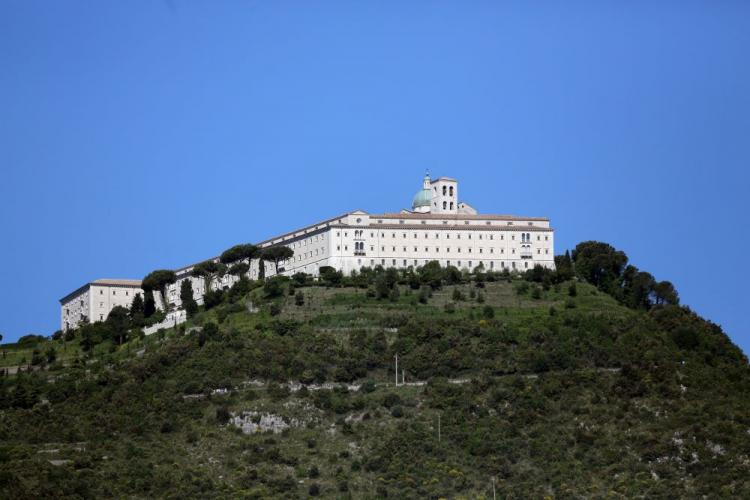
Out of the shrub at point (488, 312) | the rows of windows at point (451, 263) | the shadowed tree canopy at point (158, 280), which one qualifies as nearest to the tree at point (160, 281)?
the shadowed tree canopy at point (158, 280)

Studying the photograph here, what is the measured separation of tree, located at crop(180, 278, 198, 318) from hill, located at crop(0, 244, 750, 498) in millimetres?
931

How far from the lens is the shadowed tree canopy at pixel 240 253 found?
132m

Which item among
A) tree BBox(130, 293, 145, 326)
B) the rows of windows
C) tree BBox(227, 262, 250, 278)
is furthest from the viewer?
tree BBox(227, 262, 250, 278)

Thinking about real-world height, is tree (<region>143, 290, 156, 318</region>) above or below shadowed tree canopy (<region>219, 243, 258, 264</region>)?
below

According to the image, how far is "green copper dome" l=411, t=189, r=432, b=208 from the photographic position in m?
136

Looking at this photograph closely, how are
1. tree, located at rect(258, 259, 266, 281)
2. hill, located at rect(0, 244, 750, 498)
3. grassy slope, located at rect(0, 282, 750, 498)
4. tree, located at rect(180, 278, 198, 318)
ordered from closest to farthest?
grassy slope, located at rect(0, 282, 750, 498)
hill, located at rect(0, 244, 750, 498)
tree, located at rect(180, 278, 198, 318)
tree, located at rect(258, 259, 266, 281)

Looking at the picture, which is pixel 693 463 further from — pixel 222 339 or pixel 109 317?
pixel 109 317

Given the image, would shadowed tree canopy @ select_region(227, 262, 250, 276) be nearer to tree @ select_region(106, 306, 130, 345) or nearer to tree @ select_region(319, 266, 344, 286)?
tree @ select_region(106, 306, 130, 345)

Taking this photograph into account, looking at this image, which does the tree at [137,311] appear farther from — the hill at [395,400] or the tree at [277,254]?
the tree at [277,254]

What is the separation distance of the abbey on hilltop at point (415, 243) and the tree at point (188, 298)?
4.73 feet

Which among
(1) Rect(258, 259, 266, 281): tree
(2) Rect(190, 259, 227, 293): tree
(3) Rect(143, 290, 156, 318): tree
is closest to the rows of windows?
(1) Rect(258, 259, 266, 281): tree

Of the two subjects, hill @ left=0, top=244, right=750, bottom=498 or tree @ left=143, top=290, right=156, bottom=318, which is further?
tree @ left=143, top=290, right=156, bottom=318

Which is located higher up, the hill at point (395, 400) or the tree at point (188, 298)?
the tree at point (188, 298)

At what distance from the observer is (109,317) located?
129000 mm
